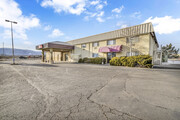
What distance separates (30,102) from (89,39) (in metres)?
19.9

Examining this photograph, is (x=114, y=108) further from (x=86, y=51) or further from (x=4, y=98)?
(x=86, y=51)

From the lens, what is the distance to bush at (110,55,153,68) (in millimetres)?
11122

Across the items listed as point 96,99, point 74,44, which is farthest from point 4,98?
point 74,44

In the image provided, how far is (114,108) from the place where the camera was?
2.36 m

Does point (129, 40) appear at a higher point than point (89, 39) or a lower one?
lower

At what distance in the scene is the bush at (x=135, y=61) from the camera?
11.1 meters

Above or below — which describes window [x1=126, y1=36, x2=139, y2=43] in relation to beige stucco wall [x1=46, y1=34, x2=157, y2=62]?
above

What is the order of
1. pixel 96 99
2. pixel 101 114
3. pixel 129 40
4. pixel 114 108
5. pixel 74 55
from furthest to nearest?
1. pixel 74 55
2. pixel 129 40
3. pixel 96 99
4. pixel 114 108
5. pixel 101 114

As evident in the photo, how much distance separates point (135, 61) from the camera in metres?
12.1

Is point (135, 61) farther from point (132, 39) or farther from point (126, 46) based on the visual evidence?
point (132, 39)

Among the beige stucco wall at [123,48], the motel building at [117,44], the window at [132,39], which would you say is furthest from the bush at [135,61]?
the window at [132,39]

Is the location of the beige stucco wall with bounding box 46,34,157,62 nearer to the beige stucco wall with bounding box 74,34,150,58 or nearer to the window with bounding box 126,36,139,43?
the beige stucco wall with bounding box 74,34,150,58

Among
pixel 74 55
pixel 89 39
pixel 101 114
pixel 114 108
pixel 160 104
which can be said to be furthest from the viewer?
pixel 74 55

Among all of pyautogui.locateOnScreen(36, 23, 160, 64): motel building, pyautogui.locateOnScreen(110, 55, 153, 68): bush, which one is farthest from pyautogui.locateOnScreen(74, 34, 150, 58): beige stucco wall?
pyautogui.locateOnScreen(110, 55, 153, 68): bush
